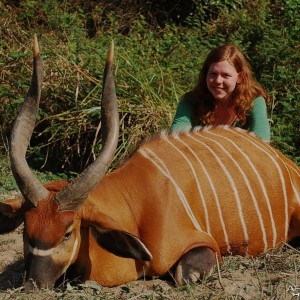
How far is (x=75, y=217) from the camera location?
2832 millimetres

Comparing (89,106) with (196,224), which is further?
(89,106)

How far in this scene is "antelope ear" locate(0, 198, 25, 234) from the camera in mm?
3018

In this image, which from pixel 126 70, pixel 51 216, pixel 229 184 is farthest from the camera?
pixel 126 70

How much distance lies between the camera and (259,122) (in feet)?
13.5

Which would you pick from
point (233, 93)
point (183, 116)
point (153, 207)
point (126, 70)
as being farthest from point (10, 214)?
point (126, 70)

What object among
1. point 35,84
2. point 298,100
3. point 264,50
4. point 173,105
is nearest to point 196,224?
point 35,84

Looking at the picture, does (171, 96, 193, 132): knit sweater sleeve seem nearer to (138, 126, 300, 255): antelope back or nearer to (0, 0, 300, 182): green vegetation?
(138, 126, 300, 255): antelope back

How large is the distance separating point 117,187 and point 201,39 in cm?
481

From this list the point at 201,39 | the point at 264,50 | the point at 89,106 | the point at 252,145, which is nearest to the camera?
the point at 252,145

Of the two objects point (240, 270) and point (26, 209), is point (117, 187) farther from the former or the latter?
point (240, 270)

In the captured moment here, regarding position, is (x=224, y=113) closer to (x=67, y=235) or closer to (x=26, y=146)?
(x=26, y=146)

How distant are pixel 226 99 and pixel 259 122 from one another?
26 centimetres

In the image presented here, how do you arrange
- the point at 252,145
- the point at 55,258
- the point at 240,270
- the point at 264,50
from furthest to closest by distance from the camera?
1. the point at 264,50
2. the point at 252,145
3. the point at 240,270
4. the point at 55,258

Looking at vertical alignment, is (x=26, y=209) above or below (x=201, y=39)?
below
